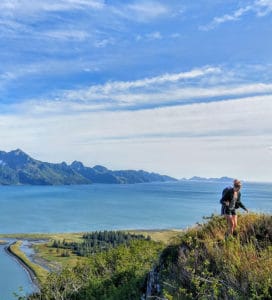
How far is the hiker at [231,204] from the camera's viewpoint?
1360 cm

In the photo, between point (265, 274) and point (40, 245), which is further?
point (40, 245)

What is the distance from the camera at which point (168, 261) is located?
13883mm

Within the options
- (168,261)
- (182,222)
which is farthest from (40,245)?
(168,261)

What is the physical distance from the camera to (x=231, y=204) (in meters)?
14.0

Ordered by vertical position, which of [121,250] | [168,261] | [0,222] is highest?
[168,261]

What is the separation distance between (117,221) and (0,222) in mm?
54757

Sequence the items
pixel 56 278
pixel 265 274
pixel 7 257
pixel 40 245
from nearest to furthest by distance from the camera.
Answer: pixel 265 274 → pixel 56 278 → pixel 7 257 → pixel 40 245

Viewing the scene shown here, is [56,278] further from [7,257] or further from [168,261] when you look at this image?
[7,257]

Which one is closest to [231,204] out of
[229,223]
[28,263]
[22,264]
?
[229,223]

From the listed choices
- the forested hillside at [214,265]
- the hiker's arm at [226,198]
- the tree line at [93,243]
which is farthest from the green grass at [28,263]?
the hiker's arm at [226,198]

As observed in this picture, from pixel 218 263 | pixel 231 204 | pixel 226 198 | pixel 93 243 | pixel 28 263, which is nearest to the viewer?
pixel 218 263

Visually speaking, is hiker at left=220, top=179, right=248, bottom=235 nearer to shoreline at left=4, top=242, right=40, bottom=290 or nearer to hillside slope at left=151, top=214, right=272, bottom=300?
hillside slope at left=151, top=214, right=272, bottom=300

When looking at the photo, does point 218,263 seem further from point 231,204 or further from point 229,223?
point 231,204

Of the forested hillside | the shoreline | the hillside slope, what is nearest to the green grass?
Answer: the shoreline
